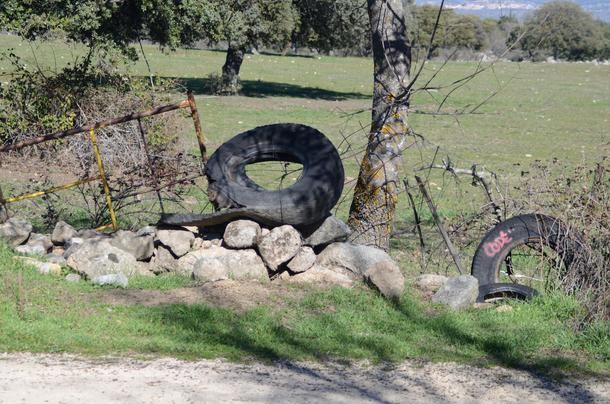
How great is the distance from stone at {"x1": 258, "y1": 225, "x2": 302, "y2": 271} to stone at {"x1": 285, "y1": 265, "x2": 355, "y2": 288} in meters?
0.19

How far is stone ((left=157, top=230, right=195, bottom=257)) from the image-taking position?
27.5 feet

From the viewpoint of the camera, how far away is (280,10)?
32.1 metres

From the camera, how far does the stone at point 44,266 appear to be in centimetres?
778

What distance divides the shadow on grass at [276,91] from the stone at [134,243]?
27.2 metres

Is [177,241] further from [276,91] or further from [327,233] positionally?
[276,91]

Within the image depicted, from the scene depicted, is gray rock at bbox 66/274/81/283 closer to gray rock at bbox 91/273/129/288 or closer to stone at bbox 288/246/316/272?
Answer: gray rock at bbox 91/273/129/288

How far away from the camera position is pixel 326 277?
8.03m

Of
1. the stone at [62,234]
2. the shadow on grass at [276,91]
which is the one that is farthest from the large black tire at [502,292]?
the shadow on grass at [276,91]

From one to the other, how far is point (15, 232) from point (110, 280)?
1.34m

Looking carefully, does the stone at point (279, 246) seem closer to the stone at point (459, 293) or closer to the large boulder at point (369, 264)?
the large boulder at point (369, 264)

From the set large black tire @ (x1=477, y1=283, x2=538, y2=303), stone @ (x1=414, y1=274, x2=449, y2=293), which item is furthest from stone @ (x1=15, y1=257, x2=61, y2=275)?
large black tire @ (x1=477, y1=283, x2=538, y2=303)

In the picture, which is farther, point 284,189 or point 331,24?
point 331,24

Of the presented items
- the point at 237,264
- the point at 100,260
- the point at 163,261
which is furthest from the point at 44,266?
the point at 237,264

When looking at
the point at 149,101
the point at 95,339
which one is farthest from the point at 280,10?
the point at 95,339
